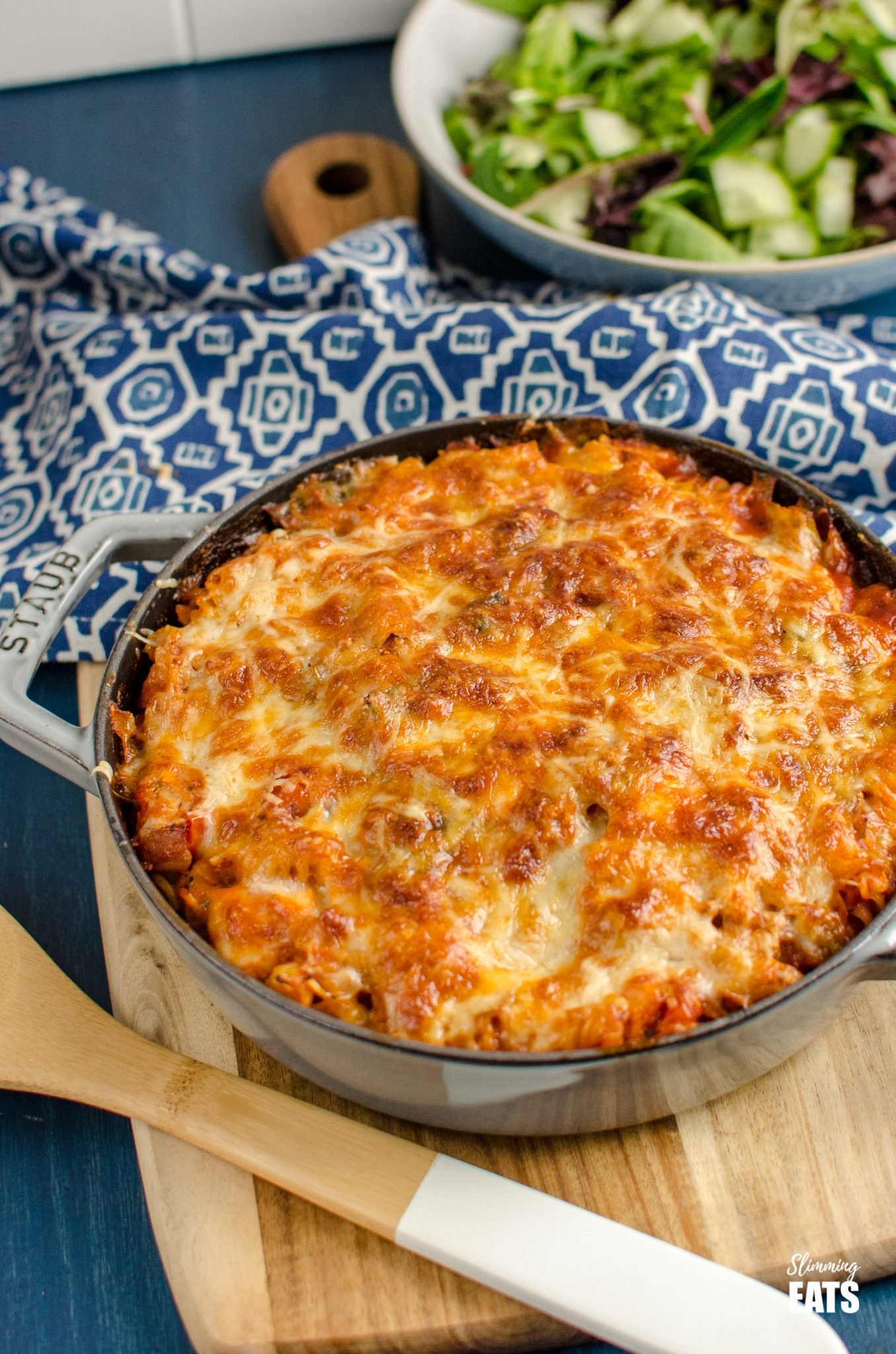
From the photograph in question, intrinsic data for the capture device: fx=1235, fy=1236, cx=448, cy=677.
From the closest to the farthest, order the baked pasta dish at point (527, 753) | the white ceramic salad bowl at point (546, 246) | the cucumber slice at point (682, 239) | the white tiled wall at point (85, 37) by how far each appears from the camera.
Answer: the baked pasta dish at point (527, 753)
the white ceramic salad bowl at point (546, 246)
the cucumber slice at point (682, 239)
the white tiled wall at point (85, 37)

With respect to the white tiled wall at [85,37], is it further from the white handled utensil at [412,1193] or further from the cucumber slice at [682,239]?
the white handled utensil at [412,1193]

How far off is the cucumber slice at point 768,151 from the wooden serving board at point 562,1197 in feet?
9.46

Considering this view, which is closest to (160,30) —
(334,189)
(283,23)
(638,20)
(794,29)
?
(283,23)

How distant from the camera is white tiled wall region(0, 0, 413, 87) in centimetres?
489

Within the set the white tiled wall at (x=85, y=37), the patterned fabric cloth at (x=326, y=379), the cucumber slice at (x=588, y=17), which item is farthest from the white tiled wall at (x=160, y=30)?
the patterned fabric cloth at (x=326, y=379)

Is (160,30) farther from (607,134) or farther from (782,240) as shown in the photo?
(782,240)

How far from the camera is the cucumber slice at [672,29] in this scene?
13.5ft

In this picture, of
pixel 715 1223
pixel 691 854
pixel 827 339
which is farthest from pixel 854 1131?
pixel 827 339

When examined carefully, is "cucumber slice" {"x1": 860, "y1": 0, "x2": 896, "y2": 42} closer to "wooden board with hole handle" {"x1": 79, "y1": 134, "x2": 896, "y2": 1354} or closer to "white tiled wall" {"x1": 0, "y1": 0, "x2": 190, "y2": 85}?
"white tiled wall" {"x1": 0, "y1": 0, "x2": 190, "y2": 85}

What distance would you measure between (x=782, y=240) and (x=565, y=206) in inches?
26.7

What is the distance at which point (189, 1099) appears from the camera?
2.19 metres

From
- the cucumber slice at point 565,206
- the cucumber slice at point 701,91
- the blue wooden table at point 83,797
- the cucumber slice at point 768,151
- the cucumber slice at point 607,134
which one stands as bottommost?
the blue wooden table at point 83,797

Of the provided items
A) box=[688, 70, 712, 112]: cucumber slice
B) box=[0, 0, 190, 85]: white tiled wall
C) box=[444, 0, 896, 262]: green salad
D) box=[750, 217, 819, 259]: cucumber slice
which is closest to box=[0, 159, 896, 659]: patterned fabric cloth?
box=[750, 217, 819, 259]: cucumber slice

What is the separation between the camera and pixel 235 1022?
213cm
